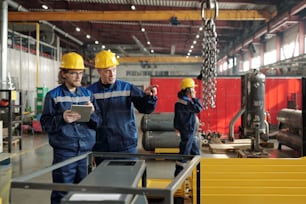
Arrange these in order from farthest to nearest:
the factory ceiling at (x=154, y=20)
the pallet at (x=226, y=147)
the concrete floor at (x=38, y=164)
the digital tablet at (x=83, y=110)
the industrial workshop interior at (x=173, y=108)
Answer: the factory ceiling at (x=154, y=20), the pallet at (x=226, y=147), the concrete floor at (x=38, y=164), the digital tablet at (x=83, y=110), the industrial workshop interior at (x=173, y=108)

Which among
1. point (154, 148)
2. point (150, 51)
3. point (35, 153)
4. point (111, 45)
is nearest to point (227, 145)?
point (154, 148)

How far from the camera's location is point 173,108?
10.2 m

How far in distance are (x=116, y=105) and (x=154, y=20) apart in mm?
9359

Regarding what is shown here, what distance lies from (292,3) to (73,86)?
8521 mm

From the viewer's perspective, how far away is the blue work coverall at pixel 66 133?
9.25 feet

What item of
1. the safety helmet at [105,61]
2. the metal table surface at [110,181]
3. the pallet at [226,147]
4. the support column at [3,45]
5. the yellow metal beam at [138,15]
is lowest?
the pallet at [226,147]

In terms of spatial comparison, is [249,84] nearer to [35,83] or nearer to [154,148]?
[154,148]

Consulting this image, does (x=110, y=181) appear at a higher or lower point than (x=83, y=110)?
lower

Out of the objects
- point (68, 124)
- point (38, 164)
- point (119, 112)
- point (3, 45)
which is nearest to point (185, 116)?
point (119, 112)

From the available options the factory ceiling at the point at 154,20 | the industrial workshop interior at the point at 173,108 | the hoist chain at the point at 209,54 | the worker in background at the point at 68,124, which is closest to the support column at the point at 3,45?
the industrial workshop interior at the point at 173,108

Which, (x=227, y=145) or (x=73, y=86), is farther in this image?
(x=227, y=145)

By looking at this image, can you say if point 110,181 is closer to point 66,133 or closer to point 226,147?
point 66,133

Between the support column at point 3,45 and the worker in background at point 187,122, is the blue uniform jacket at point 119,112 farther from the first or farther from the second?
the support column at point 3,45

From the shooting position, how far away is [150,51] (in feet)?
80.7
